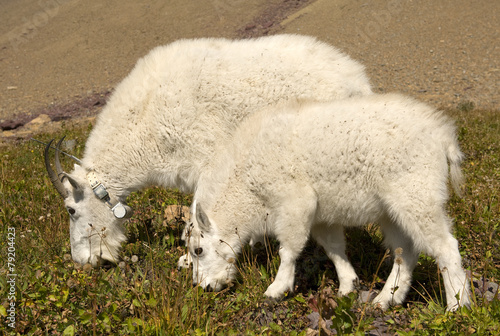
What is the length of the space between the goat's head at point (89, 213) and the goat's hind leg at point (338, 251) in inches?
89.7

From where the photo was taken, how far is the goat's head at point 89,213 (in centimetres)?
500

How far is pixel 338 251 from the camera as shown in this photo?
4469 mm

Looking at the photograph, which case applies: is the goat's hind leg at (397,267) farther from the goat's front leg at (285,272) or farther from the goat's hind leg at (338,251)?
the goat's front leg at (285,272)

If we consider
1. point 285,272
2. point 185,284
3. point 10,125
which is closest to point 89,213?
point 185,284

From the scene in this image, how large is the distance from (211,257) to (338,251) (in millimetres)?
1264

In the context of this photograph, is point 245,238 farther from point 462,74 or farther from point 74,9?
point 74,9

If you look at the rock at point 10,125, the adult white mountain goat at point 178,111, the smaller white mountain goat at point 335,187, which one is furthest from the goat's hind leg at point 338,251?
the rock at point 10,125

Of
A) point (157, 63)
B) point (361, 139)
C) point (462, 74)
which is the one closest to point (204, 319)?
point (361, 139)

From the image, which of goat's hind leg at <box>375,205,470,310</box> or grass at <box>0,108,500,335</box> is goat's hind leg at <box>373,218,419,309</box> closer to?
grass at <box>0,108,500,335</box>

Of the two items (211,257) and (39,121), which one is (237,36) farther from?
(211,257)

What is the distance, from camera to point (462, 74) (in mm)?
15812

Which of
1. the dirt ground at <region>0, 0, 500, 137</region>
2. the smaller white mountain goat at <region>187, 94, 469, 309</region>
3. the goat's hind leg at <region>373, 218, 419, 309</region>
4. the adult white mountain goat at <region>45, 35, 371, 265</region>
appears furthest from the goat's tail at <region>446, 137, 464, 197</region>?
the dirt ground at <region>0, 0, 500, 137</region>

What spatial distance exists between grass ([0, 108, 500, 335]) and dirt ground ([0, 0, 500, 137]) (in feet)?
24.1

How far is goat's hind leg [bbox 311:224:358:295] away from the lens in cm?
432
